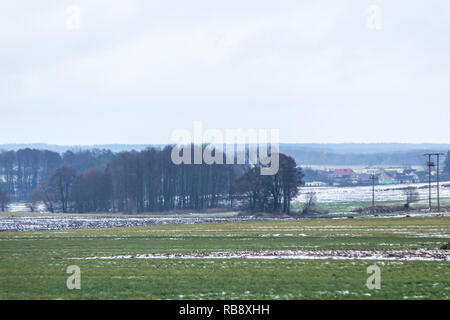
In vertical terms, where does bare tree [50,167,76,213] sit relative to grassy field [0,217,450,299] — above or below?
below

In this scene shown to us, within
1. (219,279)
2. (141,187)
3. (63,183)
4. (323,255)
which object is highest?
(219,279)

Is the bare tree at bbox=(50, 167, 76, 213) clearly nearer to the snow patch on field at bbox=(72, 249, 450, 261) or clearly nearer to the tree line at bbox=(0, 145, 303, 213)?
the tree line at bbox=(0, 145, 303, 213)

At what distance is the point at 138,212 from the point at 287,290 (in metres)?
128

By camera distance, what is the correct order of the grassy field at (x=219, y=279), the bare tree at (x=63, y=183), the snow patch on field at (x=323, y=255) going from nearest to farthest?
the grassy field at (x=219, y=279) < the snow patch on field at (x=323, y=255) < the bare tree at (x=63, y=183)

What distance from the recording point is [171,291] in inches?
783

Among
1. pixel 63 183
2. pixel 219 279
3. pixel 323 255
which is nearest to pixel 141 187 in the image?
pixel 63 183

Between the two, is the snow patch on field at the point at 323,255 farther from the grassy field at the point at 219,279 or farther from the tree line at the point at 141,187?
the tree line at the point at 141,187

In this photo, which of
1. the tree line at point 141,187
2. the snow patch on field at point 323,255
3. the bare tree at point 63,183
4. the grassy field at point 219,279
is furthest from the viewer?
the bare tree at point 63,183

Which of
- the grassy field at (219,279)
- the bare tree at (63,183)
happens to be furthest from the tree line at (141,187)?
the grassy field at (219,279)

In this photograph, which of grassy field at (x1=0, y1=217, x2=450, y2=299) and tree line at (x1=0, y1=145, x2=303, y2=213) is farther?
tree line at (x1=0, y1=145, x2=303, y2=213)

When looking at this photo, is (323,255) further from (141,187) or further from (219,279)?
(141,187)

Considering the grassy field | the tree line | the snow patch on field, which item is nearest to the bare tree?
the tree line

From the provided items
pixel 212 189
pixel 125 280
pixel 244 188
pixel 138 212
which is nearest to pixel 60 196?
pixel 138 212

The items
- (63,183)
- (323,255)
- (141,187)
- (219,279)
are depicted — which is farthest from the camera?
(63,183)
